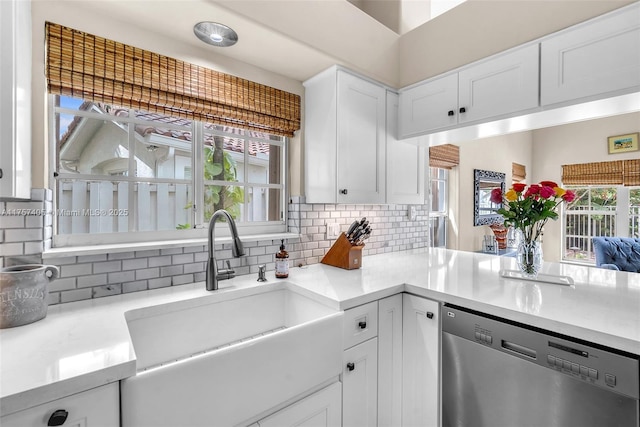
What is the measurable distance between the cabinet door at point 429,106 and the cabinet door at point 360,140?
180mm

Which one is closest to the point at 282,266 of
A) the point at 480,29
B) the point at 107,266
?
the point at 107,266

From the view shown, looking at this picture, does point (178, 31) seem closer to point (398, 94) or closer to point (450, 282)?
point (398, 94)

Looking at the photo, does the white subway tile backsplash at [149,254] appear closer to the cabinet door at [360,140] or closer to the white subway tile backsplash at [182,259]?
the white subway tile backsplash at [182,259]

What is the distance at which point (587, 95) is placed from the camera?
1426 millimetres

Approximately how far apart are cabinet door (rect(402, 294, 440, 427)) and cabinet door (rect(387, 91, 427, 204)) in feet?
3.04

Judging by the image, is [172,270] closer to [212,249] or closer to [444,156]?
[212,249]

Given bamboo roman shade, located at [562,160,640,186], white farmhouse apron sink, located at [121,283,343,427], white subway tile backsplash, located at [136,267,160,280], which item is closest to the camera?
white farmhouse apron sink, located at [121,283,343,427]

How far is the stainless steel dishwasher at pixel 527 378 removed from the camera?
955 mm

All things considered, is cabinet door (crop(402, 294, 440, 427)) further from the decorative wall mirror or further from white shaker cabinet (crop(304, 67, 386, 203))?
the decorative wall mirror

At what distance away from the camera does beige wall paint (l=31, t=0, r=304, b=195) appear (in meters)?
1.21

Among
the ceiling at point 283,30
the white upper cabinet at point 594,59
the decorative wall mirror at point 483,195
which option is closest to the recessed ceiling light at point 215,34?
the ceiling at point 283,30

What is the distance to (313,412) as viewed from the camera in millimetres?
1185

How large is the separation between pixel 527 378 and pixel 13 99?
1.99 meters

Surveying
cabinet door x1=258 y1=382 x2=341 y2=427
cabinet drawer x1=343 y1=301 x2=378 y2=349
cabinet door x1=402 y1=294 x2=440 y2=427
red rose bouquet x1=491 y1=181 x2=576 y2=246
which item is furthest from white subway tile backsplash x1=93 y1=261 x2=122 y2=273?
red rose bouquet x1=491 y1=181 x2=576 y2=246
